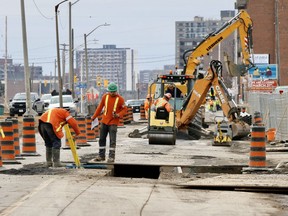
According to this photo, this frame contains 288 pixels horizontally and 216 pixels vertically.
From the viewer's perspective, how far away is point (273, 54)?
10975cm

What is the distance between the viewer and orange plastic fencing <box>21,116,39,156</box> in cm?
2336

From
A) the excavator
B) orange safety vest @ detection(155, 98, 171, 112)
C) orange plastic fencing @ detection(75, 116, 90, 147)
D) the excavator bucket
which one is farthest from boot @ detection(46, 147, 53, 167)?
the excavator bucket

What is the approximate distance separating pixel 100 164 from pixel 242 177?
418 centimetres

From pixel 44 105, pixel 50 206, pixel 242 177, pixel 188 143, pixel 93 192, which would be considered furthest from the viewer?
pixel 44 105

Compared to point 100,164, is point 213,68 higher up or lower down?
higher up

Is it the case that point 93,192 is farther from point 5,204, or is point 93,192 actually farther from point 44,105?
point 44,105

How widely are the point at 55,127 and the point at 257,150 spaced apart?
454cm

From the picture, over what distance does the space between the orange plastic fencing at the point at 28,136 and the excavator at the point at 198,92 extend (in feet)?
23.1

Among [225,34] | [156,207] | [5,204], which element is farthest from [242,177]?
[225,34]

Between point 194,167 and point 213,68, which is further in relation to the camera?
point 213,68

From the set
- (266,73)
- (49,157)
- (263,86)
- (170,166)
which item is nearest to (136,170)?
(170,166)

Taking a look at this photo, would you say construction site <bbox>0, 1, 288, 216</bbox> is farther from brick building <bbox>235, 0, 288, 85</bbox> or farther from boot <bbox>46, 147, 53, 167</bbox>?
brick building <bbox>235, 0, 288, 85</bbox>

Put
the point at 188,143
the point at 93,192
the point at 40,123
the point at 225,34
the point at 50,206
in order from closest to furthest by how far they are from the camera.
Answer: the point at 50,206, the point at 93,192, the point at 40,123, the point at 188,143, the point at 225,34

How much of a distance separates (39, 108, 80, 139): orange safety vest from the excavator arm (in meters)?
16.0
